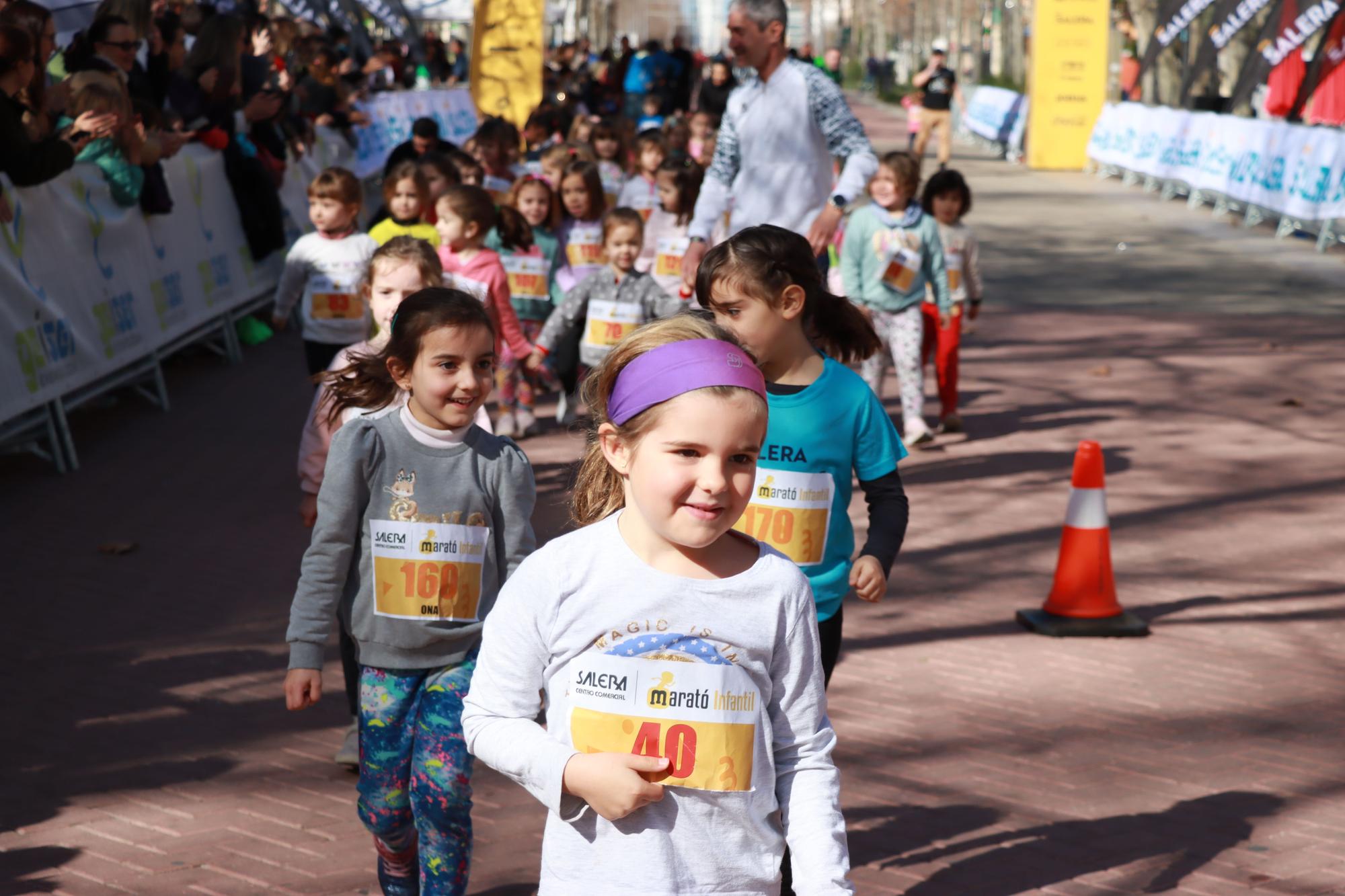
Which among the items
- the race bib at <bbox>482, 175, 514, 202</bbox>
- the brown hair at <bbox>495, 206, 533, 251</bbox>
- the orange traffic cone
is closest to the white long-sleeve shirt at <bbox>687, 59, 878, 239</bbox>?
the orange traffic cone

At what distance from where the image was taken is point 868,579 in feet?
11.8

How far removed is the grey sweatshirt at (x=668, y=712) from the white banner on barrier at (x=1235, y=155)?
1777 cm

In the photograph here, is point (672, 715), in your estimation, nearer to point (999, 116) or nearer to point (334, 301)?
point (334, 301)

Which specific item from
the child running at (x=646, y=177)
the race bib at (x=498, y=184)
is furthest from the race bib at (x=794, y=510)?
the race bib at (x=498, y=184)

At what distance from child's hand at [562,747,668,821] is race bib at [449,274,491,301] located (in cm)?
558

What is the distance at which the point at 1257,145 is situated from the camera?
71.8 ft

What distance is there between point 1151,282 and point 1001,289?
1.63m

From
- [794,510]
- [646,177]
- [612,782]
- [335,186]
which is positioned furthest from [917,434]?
[612,782]

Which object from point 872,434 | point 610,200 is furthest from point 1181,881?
point 610,200

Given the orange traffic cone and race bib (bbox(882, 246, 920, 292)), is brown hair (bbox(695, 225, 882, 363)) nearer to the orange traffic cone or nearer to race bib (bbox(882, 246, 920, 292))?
the orange traffic cone

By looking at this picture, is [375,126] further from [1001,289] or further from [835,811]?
[835,811]

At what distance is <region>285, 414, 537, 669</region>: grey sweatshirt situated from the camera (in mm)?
3895

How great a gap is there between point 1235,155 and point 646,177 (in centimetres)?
1236

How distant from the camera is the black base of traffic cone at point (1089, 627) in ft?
21.9
